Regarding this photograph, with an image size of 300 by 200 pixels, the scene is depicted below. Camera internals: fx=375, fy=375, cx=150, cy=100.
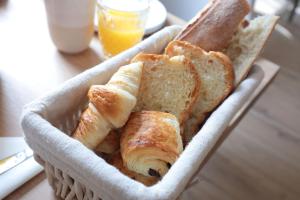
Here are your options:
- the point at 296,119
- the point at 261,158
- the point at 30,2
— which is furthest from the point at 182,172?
the point at 296,119

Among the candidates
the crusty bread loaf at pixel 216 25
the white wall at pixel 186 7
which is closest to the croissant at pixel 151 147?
the crusty bread loaf at pixel 216 25

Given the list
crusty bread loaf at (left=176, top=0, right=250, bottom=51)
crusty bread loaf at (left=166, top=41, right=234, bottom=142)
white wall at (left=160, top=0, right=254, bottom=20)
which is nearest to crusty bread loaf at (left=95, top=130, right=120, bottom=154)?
crusty bread loaf at (left=166, top=41, right=234, bottom=142)

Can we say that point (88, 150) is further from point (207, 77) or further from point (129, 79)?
point (207, 77)

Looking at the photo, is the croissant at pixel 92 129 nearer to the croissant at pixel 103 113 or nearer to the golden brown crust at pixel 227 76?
the croissant at pixel 103 113

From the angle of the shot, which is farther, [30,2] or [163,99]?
[30,2]

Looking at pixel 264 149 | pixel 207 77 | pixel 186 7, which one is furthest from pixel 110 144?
pixel 186 7

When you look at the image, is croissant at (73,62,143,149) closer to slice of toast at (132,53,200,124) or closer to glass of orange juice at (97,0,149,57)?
slice of toast at (132,53,200,124)

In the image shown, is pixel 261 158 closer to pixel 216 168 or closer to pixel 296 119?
pixel 216 168
